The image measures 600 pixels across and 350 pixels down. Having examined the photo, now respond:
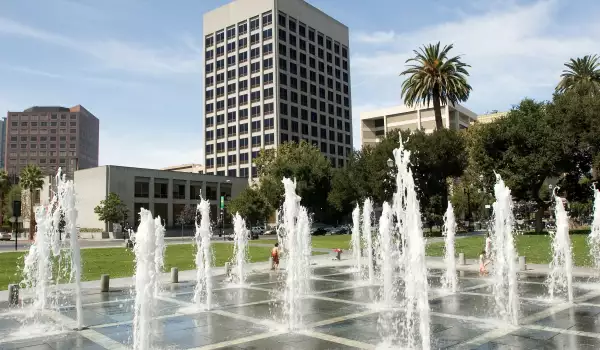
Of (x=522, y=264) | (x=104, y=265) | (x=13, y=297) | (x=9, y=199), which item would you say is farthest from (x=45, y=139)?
(x=522, y=264)

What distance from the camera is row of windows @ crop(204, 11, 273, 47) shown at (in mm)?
96562

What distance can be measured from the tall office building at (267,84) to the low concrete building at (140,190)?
627 inches

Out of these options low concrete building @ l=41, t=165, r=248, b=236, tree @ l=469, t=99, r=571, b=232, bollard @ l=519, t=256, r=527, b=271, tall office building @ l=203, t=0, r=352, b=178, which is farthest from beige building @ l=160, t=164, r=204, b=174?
bollard @ l=519, t=256, r=527, b=271

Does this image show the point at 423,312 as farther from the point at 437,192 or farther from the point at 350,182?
the point at 350,182

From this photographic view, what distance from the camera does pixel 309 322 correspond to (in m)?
11.1

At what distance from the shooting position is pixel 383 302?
13.7 m

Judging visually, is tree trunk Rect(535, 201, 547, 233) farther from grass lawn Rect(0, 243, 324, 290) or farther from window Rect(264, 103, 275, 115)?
window Rect(264, 103, 275, 115)

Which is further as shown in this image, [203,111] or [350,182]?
[203,111]

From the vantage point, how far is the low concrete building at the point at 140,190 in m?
68.6

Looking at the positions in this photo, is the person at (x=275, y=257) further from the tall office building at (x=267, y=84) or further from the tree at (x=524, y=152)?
the tall office building at (x=267, y=84)

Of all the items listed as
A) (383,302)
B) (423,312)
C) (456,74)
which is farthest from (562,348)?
(456,74)

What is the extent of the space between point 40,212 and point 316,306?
8.29m

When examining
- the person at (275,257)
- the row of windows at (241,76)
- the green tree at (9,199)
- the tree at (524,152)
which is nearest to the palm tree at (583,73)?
the tree at (524,152)

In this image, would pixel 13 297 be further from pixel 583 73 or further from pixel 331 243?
pixel 583 73
